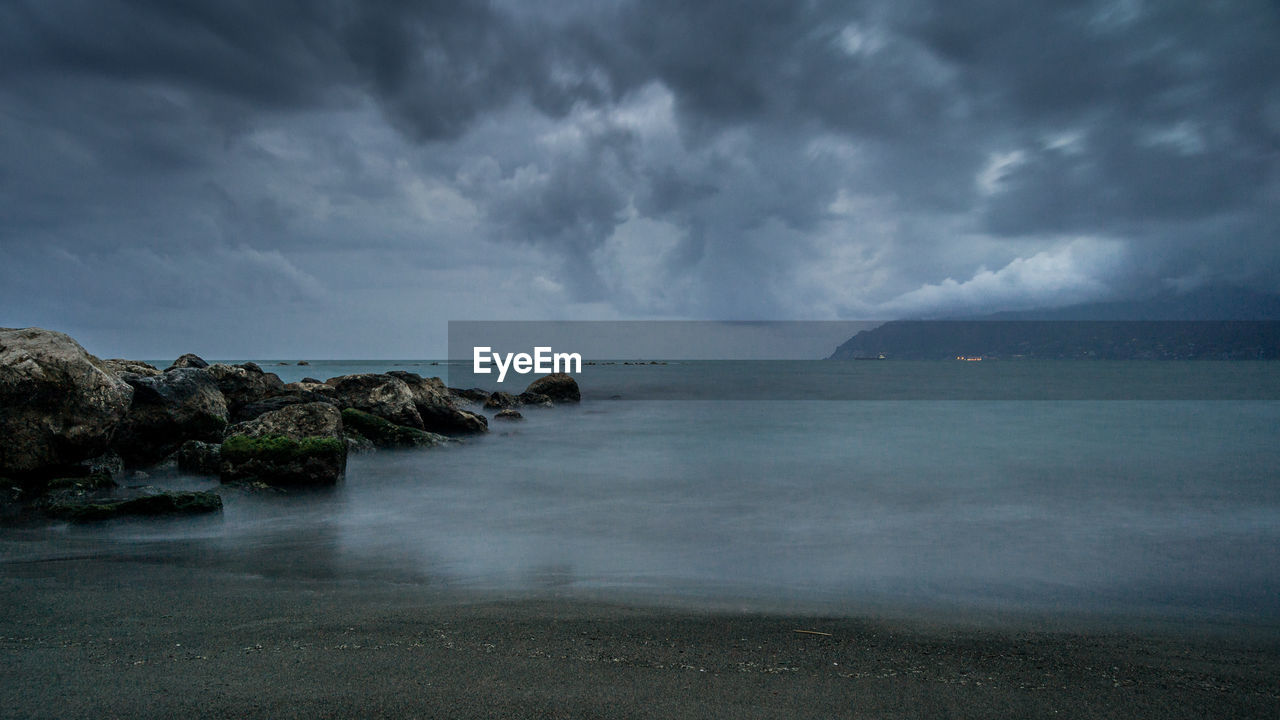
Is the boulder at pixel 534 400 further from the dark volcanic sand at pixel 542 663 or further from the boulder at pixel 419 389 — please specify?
the dark volcanic sand at pixel 542 663

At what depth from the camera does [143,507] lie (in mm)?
7758

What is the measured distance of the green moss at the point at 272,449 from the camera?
10.3m

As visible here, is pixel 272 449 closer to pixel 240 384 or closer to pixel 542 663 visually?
pixel 240 384

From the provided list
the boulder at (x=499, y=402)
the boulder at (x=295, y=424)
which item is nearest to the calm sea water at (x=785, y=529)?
the boulder at (x=295, y=424)

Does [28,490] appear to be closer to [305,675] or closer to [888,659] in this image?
[305,675]

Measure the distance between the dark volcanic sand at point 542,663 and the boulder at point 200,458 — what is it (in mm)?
5911

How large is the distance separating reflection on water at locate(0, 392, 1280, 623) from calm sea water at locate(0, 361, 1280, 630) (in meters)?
0.04

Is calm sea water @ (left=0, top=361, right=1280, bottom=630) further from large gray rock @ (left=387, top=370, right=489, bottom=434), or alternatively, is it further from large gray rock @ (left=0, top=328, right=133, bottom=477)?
large gray rock @ (left=387, top=370, right=489, bottom=434)

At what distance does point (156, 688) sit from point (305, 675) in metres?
0.75

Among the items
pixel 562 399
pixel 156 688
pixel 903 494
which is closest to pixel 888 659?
pixel 156 688

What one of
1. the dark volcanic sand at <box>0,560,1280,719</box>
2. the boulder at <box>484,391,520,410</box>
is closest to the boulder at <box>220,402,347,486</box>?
the dark volcanic sand at <box>0,560,1280,719</box>

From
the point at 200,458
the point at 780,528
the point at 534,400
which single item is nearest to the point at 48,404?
the point at 200,458

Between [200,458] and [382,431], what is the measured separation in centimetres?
464

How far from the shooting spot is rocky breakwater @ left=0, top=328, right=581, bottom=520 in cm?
866
